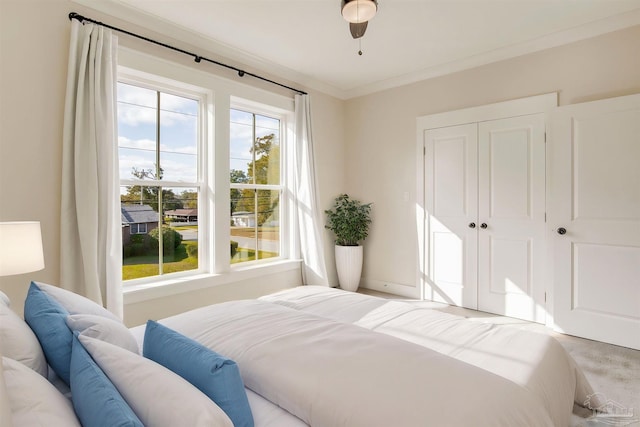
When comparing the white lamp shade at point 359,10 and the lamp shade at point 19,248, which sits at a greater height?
the white lamp shade at point 359,10

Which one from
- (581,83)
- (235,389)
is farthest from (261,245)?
(581,83)

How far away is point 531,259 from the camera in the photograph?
3.45 m

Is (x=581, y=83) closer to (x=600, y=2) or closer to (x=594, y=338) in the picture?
(x=600, y=2)

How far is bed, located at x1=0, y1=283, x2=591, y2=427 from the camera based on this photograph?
2.95ft

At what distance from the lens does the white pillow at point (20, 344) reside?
1086 mm

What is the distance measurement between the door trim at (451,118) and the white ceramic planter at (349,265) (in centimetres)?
76

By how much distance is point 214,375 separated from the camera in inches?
39.6

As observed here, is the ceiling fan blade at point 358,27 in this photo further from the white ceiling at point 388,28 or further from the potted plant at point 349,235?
the potted plant at point 349,235

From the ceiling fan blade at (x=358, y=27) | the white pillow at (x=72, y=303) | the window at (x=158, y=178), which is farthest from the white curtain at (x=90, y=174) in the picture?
the ceiling fan blade at (x=358, y=27)

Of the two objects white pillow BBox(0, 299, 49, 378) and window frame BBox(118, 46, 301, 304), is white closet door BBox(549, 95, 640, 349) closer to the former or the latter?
window frame BBox(118, 46, 301, 304)

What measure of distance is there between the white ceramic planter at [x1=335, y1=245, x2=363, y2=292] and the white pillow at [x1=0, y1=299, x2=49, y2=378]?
3570mm

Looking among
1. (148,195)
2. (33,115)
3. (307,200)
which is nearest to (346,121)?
(307,200)

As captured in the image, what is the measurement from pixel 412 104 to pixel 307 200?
1752mm

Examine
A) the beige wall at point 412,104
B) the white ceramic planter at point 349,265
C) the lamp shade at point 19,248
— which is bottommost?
the white ceramic planter at point 349,265
